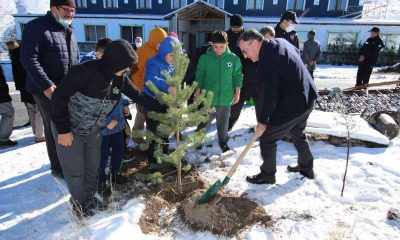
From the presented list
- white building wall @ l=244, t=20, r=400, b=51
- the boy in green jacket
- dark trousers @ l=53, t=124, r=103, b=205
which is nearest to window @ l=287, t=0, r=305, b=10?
white building wall @ l=244, t=20, r=400, b=51

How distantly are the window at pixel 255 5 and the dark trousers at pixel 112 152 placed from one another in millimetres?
23233

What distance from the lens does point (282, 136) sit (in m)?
3.41

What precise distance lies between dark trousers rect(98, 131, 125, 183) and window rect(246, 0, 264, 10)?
76.2 ft

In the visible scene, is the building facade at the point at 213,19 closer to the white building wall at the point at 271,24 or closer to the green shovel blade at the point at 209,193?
the white building wall at the point at 271,24

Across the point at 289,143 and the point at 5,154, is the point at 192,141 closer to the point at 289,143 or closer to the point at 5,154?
the point at 289,143

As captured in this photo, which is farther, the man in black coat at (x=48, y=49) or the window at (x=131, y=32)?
the window at (x=131, y=32)

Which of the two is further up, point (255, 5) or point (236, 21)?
point (255, 5)

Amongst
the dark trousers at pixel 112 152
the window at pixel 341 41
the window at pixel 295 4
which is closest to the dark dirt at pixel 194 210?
the dark trousers at pixel 112 152

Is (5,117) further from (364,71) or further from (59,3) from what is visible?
(364,71)

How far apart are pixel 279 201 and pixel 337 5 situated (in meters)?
24.6

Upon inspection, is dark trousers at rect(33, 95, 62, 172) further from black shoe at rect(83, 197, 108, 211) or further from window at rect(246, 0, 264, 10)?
window at rect(246, 0, 264, 10)

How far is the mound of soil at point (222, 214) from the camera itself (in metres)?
2.80

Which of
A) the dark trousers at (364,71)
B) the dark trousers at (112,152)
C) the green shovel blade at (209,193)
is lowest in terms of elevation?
the green shovel blade at (209,193)

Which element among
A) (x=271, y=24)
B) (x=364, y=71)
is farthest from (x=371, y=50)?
(x=271, y=24)
